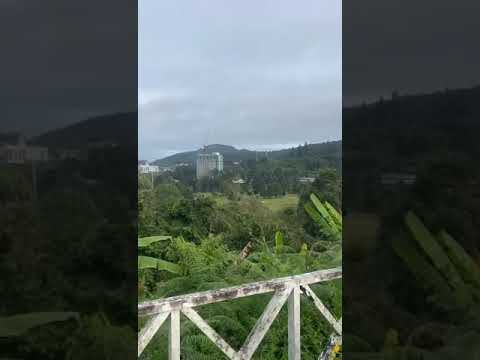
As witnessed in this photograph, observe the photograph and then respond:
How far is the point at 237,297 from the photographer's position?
237 cm

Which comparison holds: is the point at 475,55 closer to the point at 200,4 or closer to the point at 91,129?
the point at 91,129

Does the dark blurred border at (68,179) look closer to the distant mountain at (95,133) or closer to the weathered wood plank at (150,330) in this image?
the distant mountain at (95,133)

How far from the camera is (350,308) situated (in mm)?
1277

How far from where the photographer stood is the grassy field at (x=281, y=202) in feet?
11.8

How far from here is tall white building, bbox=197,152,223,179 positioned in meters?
3.36

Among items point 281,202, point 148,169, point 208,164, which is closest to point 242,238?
point 281,202

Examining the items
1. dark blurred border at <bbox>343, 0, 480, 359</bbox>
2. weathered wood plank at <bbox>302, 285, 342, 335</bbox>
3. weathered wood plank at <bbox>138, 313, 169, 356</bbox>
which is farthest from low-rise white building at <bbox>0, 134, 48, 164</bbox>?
weathered wood plank at <bbox>302, 285, 342, 335</bbox>

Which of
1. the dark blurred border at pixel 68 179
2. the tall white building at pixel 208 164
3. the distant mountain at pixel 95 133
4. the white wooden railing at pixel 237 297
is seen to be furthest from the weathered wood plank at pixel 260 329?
the distant mountain at pixel 95 133

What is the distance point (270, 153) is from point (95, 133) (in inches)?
93.6

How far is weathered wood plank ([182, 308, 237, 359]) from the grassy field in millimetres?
1324

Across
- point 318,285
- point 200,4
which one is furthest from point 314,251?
point 200,4

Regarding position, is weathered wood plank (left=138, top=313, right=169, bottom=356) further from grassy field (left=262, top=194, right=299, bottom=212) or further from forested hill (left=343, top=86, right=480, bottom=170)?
grassy field (left=262, top=194, right=299, bottom=212)

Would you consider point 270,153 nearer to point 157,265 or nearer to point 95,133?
point 157,265

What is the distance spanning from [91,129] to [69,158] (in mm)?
95
